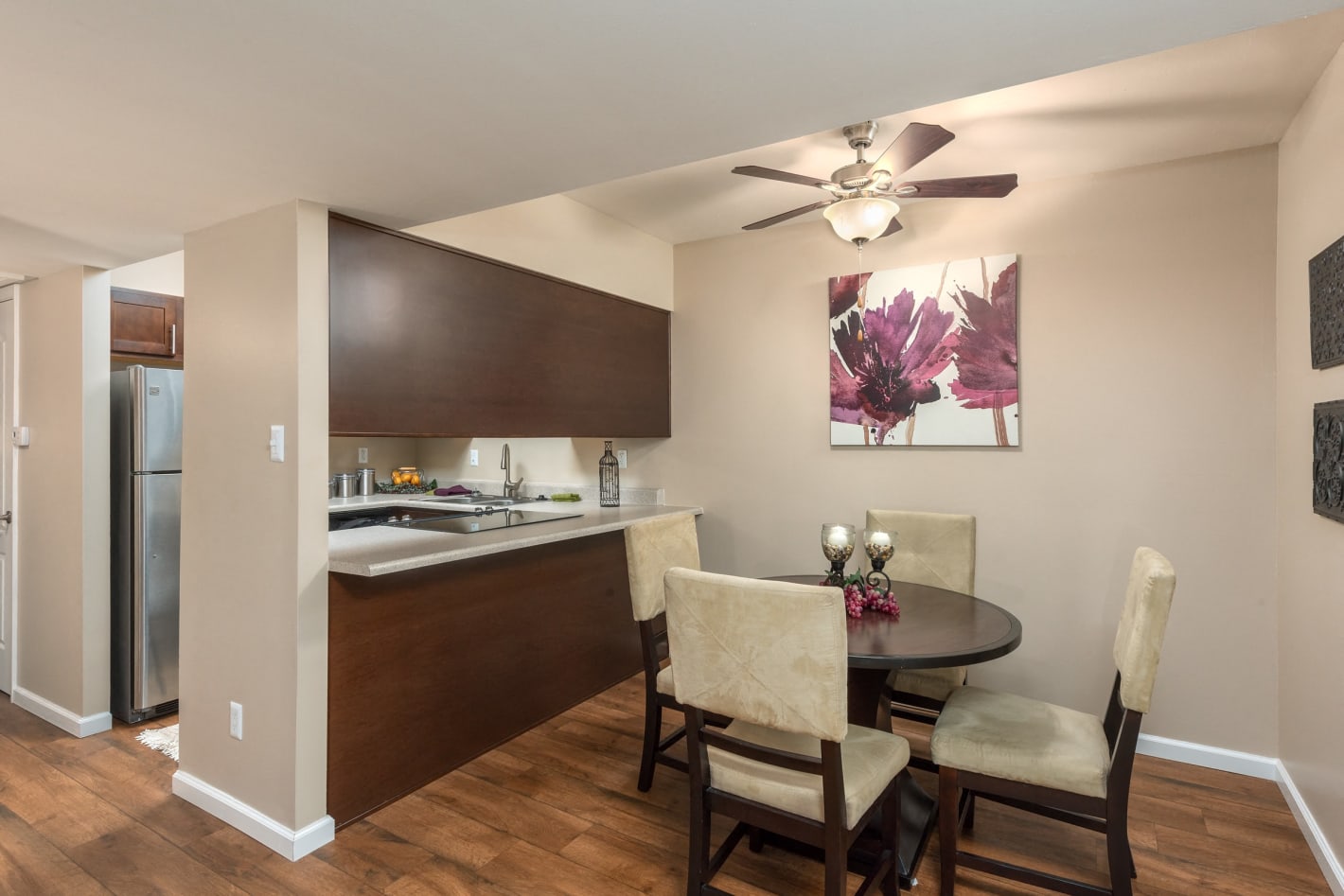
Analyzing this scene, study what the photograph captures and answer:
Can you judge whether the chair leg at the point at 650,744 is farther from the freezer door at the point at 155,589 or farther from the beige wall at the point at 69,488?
the beige wall at the point at 69,488

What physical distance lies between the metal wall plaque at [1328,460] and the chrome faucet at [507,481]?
385 cm

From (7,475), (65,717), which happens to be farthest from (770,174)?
(7,475)

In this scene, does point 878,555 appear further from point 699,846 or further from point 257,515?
point 257,515

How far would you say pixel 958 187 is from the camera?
238 centimetres

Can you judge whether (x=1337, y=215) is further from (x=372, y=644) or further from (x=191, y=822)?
(x=191, y=822)

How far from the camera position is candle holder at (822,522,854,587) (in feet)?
8.12

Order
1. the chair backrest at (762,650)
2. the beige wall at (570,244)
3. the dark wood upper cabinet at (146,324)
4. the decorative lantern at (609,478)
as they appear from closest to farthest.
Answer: the chair backrest at (762,650) < the beige wall at (570,244) < the dark wood upper cabinet at (146,324) < the decorative lantern at (609,478)

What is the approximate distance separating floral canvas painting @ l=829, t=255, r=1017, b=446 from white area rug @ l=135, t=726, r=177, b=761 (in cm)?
336

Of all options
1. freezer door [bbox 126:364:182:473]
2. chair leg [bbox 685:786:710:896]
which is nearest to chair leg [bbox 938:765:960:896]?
chair leg [bbox 685:786:710:896]

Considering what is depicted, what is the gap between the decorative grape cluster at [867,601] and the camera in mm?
2307

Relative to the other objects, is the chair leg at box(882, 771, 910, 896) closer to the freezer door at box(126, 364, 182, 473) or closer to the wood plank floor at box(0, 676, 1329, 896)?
the wood plank floor at box(0, 676, 1329, 896)

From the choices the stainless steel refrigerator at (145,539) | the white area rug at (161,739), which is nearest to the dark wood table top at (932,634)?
the white area rug at (161,739)

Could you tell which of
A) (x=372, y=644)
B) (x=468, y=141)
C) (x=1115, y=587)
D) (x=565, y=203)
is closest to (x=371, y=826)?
(x=372, y=644)

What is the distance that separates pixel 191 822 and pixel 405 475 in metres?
2.74
